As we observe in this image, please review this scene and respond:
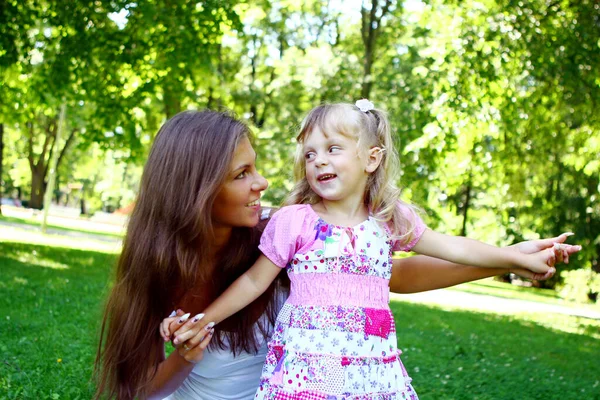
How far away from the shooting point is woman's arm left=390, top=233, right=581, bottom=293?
278cm

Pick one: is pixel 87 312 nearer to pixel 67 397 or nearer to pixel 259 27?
pixel 67 397

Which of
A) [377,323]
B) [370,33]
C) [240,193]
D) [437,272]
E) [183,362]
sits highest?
[370,33]

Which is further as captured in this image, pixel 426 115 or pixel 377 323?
pixel 426 115

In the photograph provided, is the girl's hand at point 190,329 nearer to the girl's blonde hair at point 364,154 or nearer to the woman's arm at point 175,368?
the woman's arm at point 175,368

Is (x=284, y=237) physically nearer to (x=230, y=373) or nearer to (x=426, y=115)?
(x=230, y=373)

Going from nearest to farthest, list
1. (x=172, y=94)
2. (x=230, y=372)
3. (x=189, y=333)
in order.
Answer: (x=189, y=333) → (x=230, y=372) → (x=172, y=94)

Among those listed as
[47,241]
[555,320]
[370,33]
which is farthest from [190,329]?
[370,33]

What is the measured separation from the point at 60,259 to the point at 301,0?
40.5 feet

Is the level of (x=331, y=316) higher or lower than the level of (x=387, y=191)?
lower

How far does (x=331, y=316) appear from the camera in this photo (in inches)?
98.7

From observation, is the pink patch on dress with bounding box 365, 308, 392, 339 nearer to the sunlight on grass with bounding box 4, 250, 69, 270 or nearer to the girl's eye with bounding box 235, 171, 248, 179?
the girl's eye with bounding box 235, 171, 248, 179

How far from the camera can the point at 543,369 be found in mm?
8328

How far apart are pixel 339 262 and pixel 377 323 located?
0.28 metres

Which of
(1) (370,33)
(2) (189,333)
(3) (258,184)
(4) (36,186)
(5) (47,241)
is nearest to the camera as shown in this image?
(2) (189,333)
